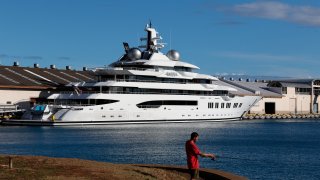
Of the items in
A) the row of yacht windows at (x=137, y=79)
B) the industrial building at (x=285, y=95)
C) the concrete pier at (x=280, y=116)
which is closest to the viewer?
the row of yacht windows at (x=137, y=79)

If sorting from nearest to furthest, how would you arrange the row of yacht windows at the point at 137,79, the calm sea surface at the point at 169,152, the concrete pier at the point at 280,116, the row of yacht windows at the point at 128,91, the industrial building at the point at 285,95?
the calm sea surface at the point at 169,152, the row of yacht windows at the point at 128,91, the row of yacht windows at the point at 137,79, the concrete pier at the point at 280,116, the industrial building at the point at 285,95

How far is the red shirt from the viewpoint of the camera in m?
16.7

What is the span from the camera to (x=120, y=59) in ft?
288

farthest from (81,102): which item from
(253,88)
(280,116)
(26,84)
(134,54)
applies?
(280,116)

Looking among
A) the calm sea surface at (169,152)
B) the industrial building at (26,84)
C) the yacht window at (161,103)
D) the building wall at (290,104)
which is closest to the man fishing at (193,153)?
the calm sea surface at (169,152)

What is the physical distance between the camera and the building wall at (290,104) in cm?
12012

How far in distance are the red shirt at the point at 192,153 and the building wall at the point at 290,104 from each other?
338 ft

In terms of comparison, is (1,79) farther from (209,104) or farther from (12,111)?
(209,104)

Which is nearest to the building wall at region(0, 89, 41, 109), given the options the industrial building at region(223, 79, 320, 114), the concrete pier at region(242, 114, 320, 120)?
the concrete pier at region(242, 114, 320, 120)

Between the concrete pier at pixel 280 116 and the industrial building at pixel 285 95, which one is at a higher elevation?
the industrial building at pixel 285 95

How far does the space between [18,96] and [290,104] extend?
6713 cm

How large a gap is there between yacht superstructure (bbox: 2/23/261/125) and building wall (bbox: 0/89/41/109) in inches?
153

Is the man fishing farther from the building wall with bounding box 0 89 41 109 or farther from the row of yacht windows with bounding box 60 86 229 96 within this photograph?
the building wall with bounding box 0 89 41 109

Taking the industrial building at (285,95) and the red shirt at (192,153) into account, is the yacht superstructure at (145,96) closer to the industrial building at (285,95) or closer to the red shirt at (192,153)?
the industrial building at (285,95)
